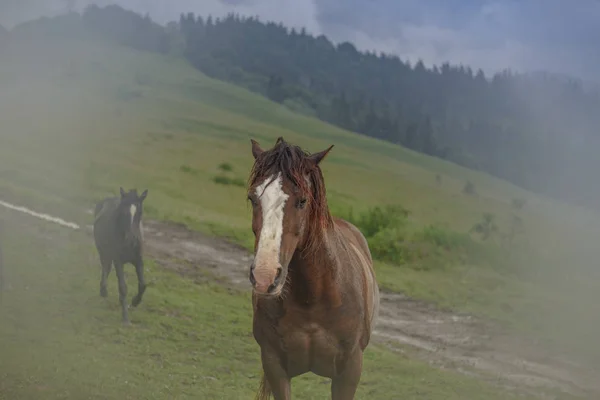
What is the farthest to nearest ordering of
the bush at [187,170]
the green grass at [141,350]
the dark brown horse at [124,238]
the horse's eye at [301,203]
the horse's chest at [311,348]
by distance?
the bush at [187,170] → the dark brown horse at [124,238] → the green grass at [141,350] → the horse's chest at [311,348] → the horse's eye at [301,203]

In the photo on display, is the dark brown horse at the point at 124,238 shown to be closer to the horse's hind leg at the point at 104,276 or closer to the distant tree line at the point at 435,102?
the horse's hind leg at the point at 104,276

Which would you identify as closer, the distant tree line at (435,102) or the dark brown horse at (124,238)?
the dark brown horse at (124,238)

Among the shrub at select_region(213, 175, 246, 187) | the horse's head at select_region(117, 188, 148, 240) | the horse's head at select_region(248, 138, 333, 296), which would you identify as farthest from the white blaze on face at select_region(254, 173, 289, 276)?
the shrub at select_region(213, 175, 246, 187)

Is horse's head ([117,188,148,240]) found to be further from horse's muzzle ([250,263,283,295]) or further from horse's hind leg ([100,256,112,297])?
horse's muzzle ([250,263,283,295])

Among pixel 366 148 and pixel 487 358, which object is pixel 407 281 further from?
pixel 366 148

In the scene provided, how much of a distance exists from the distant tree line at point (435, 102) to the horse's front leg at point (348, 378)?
62.2 meters

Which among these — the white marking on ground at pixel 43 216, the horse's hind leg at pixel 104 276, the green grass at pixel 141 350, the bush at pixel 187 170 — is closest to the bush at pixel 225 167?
the bush at pixel 187 170

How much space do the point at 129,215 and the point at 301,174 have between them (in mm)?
8136

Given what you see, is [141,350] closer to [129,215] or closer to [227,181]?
[129,215]

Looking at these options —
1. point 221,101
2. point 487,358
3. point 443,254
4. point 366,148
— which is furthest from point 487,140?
point 487,358

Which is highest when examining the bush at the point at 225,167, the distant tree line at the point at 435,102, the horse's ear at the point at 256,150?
the distant tree line at the point at 435,102

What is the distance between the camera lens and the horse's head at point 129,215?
11.6 m

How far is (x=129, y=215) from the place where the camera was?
11.6m

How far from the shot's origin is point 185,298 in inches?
545
